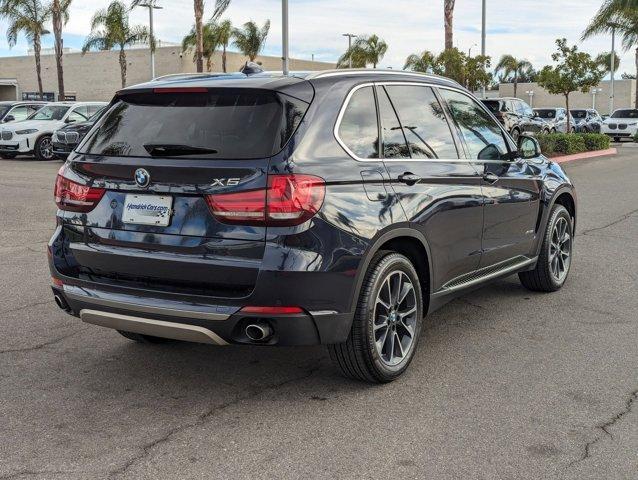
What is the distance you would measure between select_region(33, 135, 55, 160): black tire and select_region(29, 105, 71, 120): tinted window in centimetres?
79

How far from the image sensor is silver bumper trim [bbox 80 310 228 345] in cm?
396

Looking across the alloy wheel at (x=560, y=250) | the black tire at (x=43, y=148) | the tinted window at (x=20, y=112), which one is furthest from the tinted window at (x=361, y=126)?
the tinted window at (x=20, y=112)

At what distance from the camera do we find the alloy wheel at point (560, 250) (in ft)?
21.9

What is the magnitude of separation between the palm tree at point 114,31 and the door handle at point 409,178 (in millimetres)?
41478

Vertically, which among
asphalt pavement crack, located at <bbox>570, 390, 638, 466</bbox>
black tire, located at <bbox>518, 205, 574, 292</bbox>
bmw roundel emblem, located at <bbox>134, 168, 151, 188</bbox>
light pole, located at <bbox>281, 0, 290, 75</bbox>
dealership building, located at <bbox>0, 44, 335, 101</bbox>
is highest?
dealership building, located at <bbox>0, 44, 335, 101</bbox>

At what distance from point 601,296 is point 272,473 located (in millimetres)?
4143

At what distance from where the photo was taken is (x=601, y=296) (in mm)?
6629

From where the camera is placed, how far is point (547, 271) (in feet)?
21.5

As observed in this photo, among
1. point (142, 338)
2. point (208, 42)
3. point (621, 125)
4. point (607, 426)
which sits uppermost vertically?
point (208, 42)

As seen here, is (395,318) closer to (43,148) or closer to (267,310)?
(267,310)

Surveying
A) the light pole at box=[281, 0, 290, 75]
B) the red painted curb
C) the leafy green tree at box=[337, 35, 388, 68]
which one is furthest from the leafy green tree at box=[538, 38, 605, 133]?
the leafy green tree at box=[337, 35, 388, 68]

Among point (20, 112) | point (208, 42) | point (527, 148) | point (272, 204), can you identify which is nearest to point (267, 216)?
point (272, 204)

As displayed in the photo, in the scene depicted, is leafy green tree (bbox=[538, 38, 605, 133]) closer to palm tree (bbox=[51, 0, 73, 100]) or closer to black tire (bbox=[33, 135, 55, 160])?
black tire (bbox=[33, 135, 55, 160])

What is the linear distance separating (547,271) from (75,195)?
3.96 m
